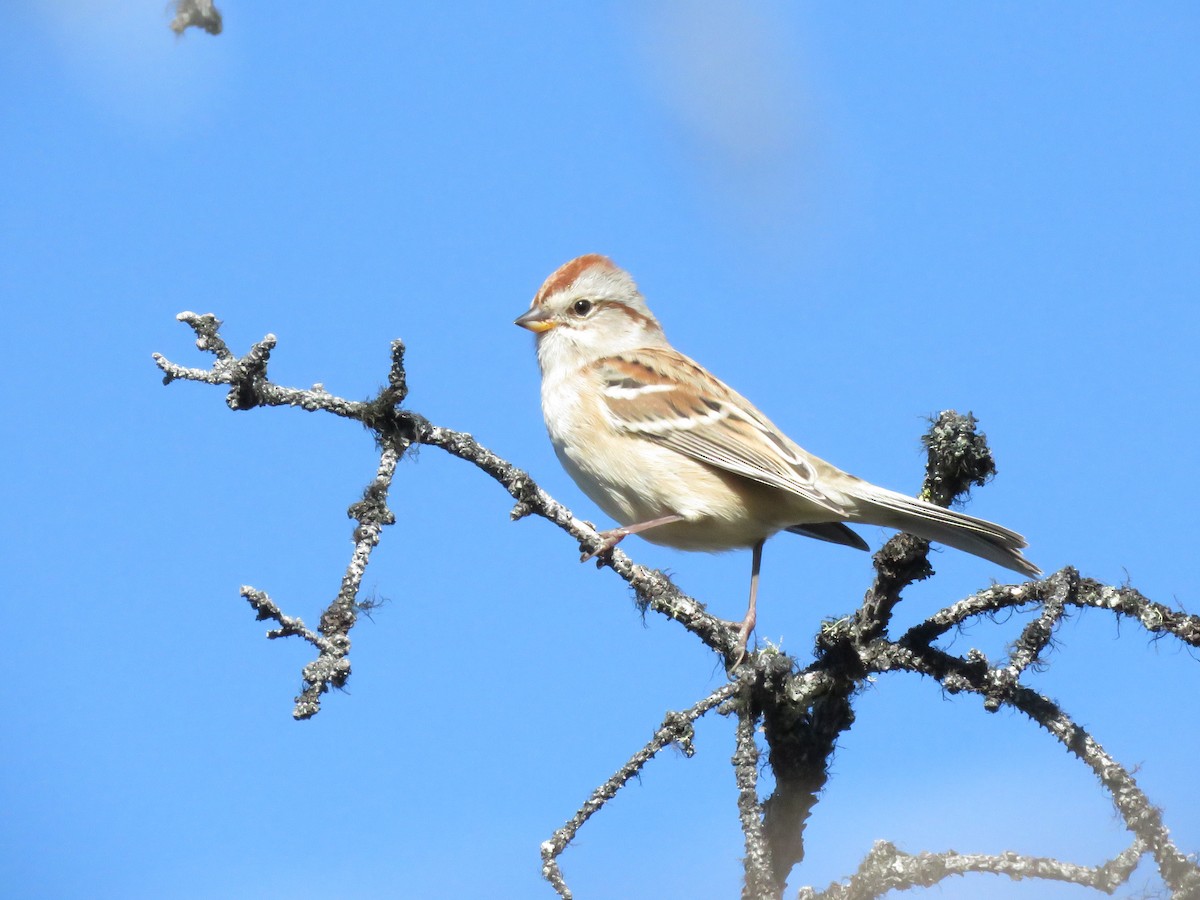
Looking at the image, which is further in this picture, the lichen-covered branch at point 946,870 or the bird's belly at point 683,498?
the bird's belly at point 683,498

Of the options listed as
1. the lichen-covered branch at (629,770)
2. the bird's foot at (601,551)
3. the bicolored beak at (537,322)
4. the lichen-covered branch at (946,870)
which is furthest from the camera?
the bicolored beak at (537,322)

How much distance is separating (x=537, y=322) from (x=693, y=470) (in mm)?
1558

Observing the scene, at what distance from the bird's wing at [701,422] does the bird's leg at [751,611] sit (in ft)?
1.54

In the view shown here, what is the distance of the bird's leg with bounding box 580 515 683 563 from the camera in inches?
189

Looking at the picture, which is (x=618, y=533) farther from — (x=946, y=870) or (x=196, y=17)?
(x=196, y=17)

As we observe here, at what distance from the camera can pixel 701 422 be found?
6160mm

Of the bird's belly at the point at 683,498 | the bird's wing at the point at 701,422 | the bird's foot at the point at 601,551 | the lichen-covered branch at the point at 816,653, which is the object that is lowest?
the lichen-covered branch at the point at 816,653

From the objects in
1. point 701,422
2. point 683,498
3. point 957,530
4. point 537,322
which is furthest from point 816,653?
point 537,322

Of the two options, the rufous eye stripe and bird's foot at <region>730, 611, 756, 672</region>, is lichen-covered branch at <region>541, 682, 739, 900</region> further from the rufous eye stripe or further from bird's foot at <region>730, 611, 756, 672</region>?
the rufous eye stripe

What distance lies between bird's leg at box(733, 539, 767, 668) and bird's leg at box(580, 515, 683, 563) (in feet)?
1.59

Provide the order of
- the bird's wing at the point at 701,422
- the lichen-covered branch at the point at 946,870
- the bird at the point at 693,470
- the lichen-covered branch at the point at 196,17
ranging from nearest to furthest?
the lichen-covered branch at the point at 196,17
the lichen-covered branch at the point at 946,870
the bird at the point at 693,470
the bird's wing at the point at 701,422

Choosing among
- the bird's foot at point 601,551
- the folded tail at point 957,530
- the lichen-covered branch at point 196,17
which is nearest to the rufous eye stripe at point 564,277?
the bird's foot at point 601,551

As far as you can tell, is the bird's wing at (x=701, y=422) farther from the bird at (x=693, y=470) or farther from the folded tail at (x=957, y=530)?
the folded tail at (x=957, y=530)

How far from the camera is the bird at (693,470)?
5531 mm
